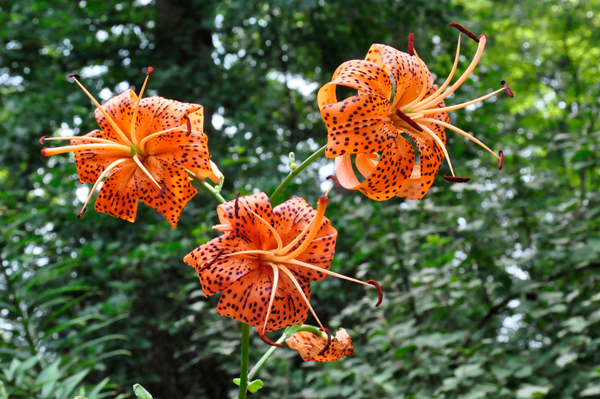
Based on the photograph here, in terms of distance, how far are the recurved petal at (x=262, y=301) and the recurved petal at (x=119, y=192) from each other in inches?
11.8

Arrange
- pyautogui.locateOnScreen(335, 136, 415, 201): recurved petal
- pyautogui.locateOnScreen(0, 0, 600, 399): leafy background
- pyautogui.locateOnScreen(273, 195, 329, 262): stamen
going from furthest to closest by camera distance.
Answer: pyautogui.locateOnScreen(0, 0, 600, 399): leafy background
pyautogui.locateOnScreen(335, 136, 415, 201): recurved petal
pyautogui.locateOnScreen(273, 195, 329, 262): stamen

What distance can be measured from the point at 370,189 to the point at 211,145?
3.10 metres

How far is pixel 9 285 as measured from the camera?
2.12 metres

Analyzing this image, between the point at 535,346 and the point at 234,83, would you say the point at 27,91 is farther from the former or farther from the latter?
the point at 535,346

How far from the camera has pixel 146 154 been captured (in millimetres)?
1031

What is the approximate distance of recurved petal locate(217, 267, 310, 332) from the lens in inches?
36.7

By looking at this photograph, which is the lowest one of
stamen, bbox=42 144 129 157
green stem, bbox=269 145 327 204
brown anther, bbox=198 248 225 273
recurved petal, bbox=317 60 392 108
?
brown anther, bbox=198 248 225 273

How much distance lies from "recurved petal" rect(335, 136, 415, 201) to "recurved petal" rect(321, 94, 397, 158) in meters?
0.04

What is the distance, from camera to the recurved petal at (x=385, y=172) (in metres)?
0.95

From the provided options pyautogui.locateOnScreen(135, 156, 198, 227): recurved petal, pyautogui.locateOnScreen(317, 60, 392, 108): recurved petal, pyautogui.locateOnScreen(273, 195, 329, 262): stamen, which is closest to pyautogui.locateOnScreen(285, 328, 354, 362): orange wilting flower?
pyautogui.locateOnScreen(273, 195, 329, 262): stamen

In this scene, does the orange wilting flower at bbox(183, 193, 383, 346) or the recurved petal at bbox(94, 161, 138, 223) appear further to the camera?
the recurved petal at bbox(94, 161, 138, 223)

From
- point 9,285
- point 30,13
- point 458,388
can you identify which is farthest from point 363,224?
point 30,13

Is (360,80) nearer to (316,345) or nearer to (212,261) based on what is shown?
(212,261)

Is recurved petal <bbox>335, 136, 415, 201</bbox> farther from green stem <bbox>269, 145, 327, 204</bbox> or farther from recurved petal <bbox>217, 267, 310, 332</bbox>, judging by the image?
recurved petal <bbox>217, 267, 310, 332</bbox>
